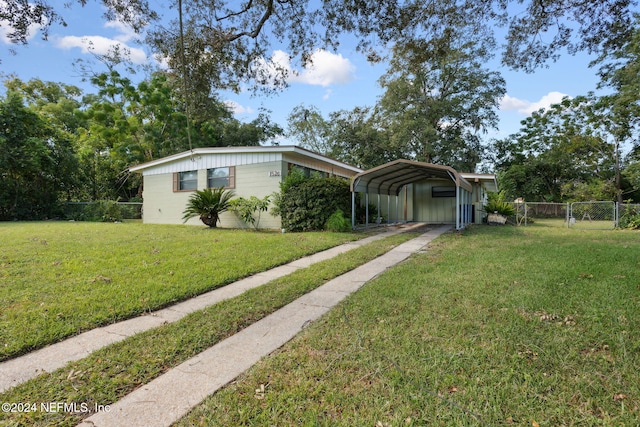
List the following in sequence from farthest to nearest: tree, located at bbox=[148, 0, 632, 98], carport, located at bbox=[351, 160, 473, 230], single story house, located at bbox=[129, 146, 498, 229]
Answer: single story house, located at bbox=[129, 146, 498, 229]
carport, located at bbox=[351, 160, 473, 230]
tree, located at bbox=[148, 0, 632, 98]

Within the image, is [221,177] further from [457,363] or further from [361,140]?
[361,140]

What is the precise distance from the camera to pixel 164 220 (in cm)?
1462

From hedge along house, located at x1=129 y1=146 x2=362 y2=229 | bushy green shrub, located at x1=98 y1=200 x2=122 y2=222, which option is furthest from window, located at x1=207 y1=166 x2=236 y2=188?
bushy green shrub, located at x1=98 y1=200 x2=122 y2=222

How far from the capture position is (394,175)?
12781 millimetres

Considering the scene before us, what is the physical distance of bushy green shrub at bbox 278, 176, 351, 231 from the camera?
10.3 meters

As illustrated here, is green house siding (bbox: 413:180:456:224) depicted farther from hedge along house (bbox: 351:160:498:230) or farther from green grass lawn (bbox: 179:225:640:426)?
green grass lawn (bbox: 179:225:640:426)

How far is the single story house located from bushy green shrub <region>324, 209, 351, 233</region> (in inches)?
31.7

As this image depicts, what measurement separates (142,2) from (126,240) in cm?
532

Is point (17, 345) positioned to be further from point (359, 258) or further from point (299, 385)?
point (359, 258)

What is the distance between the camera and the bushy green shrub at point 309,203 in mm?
10336

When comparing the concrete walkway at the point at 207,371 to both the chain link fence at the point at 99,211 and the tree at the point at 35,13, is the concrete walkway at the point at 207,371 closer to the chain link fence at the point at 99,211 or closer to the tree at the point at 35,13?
the tree at the point at 35,13

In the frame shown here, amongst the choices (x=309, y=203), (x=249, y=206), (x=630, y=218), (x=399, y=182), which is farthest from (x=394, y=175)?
(x=630, y=218)

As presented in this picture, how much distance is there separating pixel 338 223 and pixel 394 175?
13.4 feet

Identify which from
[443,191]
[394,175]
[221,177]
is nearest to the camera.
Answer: [221,177]
